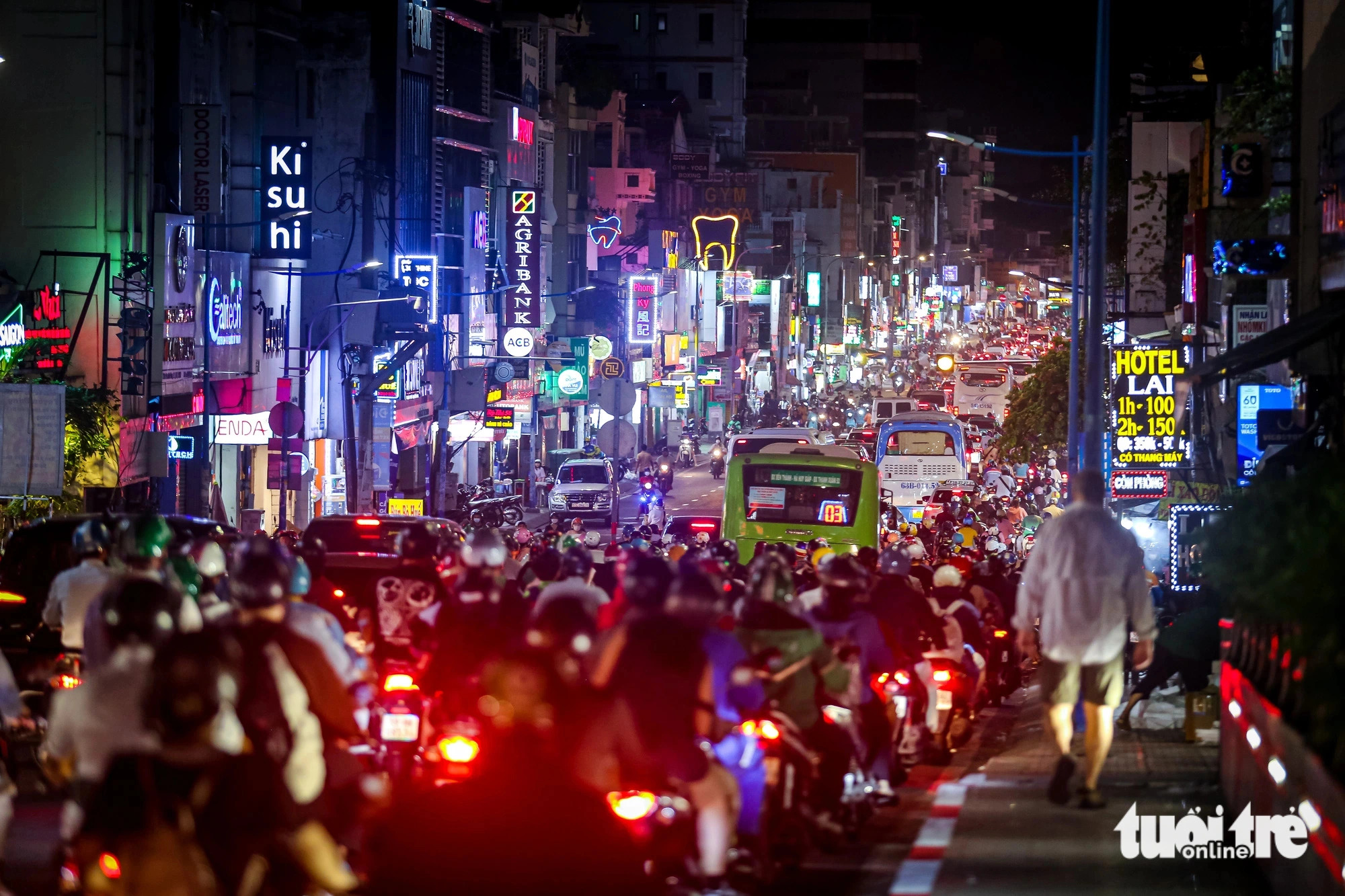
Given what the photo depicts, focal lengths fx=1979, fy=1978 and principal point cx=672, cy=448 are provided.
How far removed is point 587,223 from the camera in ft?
255

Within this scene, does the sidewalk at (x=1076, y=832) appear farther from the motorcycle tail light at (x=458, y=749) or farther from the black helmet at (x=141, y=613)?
the black helmet at (x=141, y=613)

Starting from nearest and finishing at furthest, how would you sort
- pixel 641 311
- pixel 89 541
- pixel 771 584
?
pixel 771 584, pixel 89 541, pixel 641 311

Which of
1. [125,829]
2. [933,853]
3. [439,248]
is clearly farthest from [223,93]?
[125,829]

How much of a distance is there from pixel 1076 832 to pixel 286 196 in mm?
33534

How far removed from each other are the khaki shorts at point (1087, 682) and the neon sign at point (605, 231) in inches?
2642

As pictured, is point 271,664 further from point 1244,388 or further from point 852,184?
point 852,184

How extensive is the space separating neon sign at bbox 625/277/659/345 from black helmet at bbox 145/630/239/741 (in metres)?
72.7

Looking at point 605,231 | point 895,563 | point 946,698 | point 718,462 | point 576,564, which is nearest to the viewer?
point 576,564

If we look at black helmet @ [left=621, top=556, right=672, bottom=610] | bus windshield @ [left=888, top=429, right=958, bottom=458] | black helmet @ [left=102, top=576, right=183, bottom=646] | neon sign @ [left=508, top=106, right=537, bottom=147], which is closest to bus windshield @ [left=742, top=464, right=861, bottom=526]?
bus windshield @ [left=888, top=429, right=958, bottom=458]

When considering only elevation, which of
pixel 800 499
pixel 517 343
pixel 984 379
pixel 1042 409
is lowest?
pixel 800 499

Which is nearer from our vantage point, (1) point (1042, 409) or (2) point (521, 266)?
(1) point (1042, 409)

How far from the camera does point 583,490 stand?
50.6m

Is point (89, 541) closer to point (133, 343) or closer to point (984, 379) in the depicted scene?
point (133, 343)

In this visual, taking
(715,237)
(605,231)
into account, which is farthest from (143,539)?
(715,237)
